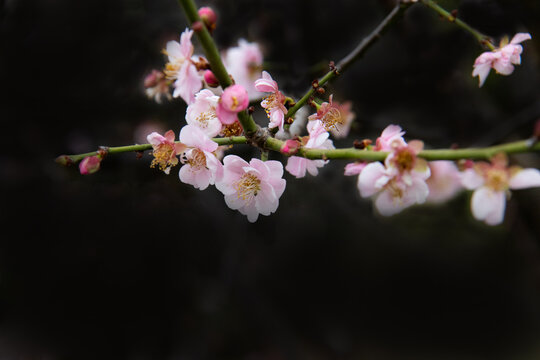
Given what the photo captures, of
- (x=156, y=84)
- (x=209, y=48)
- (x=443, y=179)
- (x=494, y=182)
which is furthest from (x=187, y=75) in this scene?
(x=443, y=179)

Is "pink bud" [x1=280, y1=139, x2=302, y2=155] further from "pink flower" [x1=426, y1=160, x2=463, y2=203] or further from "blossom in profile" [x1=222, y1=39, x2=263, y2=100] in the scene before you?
"pink flower" [x1=426, y1=160, x2=463, y2=203]

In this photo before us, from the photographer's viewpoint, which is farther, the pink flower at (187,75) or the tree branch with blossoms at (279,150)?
the pink flower at (187,75)

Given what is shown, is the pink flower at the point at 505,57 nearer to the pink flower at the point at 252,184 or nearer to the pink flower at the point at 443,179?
the pink flower at the point at 252,184

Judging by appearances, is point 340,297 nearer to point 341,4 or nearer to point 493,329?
point 493,329

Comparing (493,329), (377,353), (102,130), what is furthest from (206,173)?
(493,329)

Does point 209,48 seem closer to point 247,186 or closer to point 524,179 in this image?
point 247,186

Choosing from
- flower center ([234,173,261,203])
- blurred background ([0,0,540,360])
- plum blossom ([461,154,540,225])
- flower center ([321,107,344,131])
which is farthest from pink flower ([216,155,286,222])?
blurred background ([0,0,540,360])

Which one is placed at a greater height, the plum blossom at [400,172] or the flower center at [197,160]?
the flower center at [197,160]

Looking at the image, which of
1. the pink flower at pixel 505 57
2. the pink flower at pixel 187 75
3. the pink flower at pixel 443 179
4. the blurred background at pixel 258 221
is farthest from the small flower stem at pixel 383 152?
the pink flower at pixel 443 179
